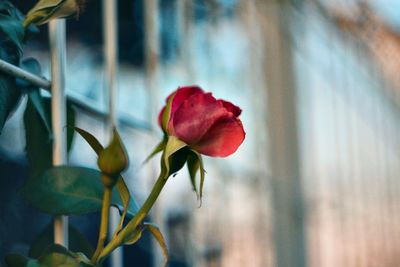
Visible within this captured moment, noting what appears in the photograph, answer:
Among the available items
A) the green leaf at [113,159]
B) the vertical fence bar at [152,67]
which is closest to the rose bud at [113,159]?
the green leaf at [113,159]

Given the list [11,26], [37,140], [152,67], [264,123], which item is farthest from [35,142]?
[264,123]

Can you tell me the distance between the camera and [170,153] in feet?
1.14

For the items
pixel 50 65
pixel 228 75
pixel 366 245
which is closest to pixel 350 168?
pixel 366 245

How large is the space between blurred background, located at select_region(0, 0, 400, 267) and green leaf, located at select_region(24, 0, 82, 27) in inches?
4.6

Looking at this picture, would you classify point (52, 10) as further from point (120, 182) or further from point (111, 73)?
point (111, 73)

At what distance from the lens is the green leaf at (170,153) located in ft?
1.14

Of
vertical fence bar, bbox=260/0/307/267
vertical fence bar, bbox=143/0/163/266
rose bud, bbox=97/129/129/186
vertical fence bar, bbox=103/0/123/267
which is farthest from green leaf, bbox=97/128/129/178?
vertical fence bar, bbox=260/0/307/267

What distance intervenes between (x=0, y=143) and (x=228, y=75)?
109 centimetres

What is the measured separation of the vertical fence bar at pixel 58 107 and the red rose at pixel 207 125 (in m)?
0.18

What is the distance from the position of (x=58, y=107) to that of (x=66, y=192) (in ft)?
0.40

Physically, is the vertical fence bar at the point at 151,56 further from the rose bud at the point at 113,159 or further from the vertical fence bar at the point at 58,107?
the rose bud at the point at 113,159

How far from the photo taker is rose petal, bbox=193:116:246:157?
350mm

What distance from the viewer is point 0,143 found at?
0.49 m

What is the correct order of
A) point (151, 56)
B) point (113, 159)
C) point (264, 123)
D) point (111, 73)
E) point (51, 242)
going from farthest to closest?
point (264, 123)
point (151, 56)
point (111, 73)
point (51, 242)
point (113, 159)
